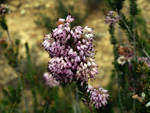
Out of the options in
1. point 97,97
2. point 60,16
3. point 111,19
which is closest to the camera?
point 97,97

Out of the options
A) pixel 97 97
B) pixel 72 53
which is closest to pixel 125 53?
pixel 97 97

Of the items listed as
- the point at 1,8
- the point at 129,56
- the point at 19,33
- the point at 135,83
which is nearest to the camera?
the point at 135,83

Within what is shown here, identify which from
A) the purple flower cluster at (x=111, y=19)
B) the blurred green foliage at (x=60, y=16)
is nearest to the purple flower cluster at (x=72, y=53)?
the purple flower cluster at (x=111, y=19)

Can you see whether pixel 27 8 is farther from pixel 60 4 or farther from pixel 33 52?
pixel 33 52

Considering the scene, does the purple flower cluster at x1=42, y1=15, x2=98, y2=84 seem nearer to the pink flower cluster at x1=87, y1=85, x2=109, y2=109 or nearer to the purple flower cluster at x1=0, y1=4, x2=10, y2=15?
the pink flower cluster at x1=87, y1=85, x2=109, y2=109

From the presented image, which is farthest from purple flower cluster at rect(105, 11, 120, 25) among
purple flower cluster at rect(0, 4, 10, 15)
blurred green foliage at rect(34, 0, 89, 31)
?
blurred green foliage at rect(34, 0, 89, 31)

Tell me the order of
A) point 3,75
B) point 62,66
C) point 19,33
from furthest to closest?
point 19,33 < point 3,75 < point 62,66

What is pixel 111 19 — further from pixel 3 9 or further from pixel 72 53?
pixel 3 9

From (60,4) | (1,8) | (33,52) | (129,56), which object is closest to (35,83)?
(1,8)
